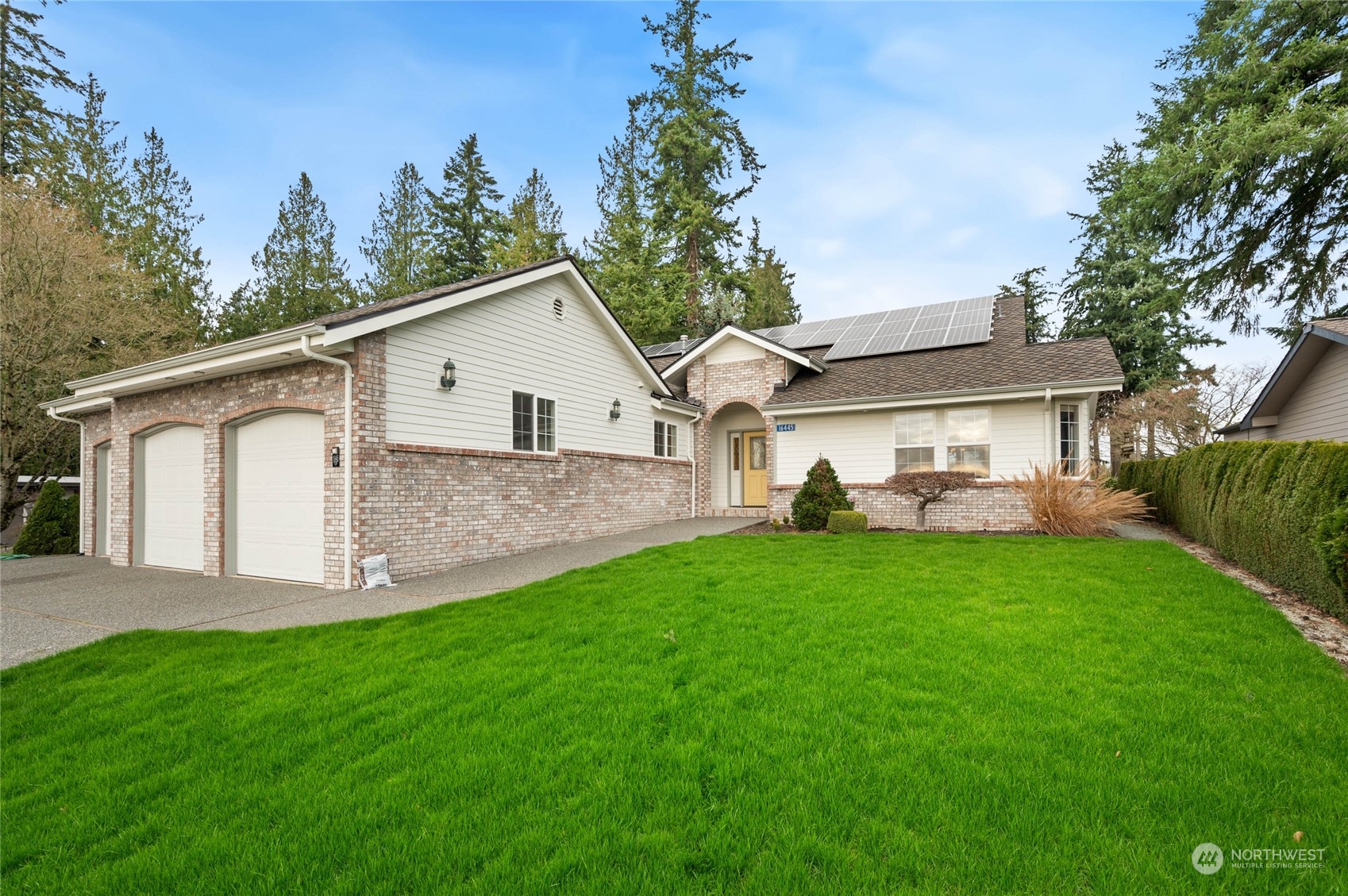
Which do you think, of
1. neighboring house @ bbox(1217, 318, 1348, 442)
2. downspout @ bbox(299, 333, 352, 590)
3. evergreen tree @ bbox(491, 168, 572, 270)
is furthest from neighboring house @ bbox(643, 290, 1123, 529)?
evergreen tree @ bbox(491, 168, 572, 270)

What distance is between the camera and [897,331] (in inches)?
654

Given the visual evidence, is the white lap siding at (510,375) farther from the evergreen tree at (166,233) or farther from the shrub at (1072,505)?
the evergreen tree at (166,233)

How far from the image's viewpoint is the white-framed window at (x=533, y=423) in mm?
10477

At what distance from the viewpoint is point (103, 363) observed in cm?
1619

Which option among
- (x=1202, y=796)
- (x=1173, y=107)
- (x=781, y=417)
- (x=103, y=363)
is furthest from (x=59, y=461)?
(x=1173, y=107)

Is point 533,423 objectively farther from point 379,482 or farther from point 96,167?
point 96,167

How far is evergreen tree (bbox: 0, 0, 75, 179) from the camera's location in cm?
1797

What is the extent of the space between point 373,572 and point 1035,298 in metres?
31.5

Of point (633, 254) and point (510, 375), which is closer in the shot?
point (510, 375)

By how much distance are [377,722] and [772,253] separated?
3626 cm

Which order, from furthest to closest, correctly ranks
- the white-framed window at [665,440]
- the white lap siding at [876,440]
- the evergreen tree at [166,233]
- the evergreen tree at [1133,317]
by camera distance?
the evergreen tree at [1133,317]
the evergreen tree at [166,233]
the white-framed window at [665,440]
the white lap siding at [876,440]

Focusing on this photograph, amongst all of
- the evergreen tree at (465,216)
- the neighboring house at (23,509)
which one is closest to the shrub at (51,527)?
the neighboring house at (23,509)

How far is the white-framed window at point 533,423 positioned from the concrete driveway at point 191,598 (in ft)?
6.64

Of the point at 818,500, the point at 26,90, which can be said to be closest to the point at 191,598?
the point at 818,500
